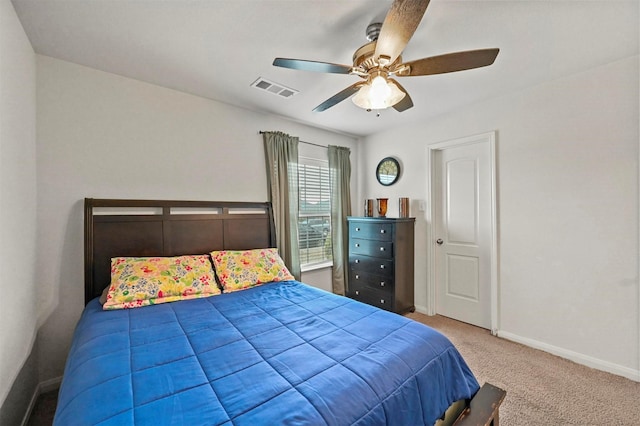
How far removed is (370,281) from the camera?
3.59 metres

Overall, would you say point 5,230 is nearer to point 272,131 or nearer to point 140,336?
point 140,336

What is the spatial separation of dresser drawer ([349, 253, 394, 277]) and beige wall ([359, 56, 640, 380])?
118cm

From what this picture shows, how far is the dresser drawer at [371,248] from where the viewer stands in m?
3.39

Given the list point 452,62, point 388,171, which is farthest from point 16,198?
point 388,171

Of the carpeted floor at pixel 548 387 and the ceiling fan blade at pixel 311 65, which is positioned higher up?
the ceiling fan blade at pixel 311 65

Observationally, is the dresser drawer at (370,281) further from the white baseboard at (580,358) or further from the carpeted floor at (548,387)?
the white baseboard at (580,358)

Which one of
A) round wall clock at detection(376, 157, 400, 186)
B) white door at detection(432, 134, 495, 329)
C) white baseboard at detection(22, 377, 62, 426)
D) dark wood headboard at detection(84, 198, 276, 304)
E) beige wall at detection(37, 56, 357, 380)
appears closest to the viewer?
white baseboard at detection(22, 377, 62, 426)

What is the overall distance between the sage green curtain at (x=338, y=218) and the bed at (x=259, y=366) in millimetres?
1797

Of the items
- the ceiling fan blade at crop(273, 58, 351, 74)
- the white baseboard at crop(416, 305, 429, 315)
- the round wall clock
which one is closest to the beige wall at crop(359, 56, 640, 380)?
the white baseboard at crop(416, 305, 429, 315)

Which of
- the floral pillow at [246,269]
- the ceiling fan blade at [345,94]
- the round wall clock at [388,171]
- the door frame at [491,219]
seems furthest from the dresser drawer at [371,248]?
the ceiling fan blade at [345,94]

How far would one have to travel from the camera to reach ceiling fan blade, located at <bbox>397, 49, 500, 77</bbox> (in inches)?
59.3

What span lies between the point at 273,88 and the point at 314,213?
69.2 inches

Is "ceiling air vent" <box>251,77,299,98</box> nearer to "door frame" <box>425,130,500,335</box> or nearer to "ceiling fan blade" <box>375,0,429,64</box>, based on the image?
"ceiling fan blade" <box>375,0,429,64</box>

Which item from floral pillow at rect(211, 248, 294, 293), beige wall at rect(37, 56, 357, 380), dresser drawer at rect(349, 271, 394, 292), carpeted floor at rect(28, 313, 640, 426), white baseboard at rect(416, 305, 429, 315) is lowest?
carpeted floor at rect(28, 313, 640, 426)
